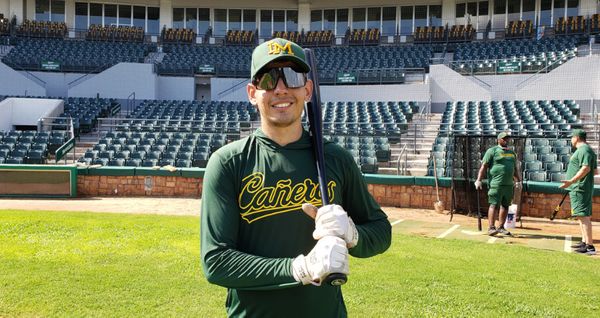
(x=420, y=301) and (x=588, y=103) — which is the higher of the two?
(x=588, y=103)

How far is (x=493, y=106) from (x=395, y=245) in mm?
14552

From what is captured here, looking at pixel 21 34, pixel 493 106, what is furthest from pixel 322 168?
pixel 21 34

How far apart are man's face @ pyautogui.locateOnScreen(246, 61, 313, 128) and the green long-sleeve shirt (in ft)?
0.34

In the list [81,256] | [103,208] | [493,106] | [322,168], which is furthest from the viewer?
[493,106]

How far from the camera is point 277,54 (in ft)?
6.55

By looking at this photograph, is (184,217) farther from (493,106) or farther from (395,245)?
(493,106)

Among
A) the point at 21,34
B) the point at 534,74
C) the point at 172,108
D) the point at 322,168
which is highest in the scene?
the point at 21,34

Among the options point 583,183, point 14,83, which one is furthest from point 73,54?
point 583,183

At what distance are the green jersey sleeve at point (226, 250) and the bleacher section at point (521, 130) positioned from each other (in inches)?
405

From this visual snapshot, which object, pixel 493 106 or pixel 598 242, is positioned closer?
pixel 598 242

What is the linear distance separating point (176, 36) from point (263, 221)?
37.4 metres

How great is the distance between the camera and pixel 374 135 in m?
18.0

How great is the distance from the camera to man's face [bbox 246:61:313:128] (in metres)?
2.06

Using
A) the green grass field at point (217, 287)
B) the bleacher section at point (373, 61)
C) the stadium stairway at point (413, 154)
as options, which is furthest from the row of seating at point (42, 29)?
the green grass field at point (217, 287)
